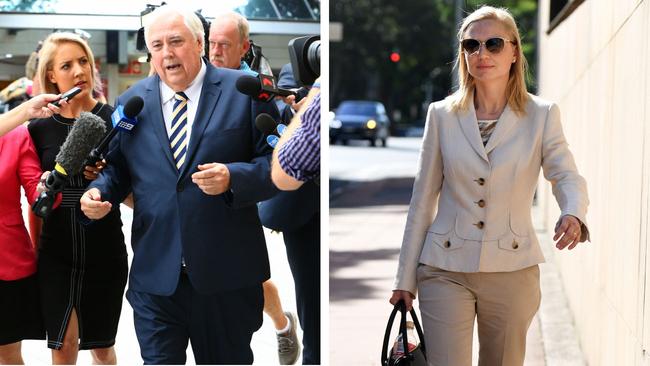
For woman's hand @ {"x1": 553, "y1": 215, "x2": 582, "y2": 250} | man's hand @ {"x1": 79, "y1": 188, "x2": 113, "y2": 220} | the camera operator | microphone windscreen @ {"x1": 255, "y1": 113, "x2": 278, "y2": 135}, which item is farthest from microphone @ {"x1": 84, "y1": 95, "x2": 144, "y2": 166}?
woman's hand @ {"x1": 553, "y1": 215, "x2": 582, "y2": 250}

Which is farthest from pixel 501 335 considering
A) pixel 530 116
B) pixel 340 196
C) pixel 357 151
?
pixel 357 151

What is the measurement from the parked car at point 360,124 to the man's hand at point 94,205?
37580 mm

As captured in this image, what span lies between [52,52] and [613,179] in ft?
9.87

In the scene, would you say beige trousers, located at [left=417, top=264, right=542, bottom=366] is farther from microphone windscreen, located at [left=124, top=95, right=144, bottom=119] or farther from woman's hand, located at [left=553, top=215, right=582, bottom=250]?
microphone windscreen, located at [left=124, top=95, right=144, bottom=119]

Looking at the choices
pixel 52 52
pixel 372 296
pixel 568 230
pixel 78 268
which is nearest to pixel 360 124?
pixel 372 296

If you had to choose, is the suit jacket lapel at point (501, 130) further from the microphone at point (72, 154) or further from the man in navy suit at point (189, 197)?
the microphone at point (72, 154)

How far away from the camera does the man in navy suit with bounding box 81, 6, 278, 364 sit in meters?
4.77

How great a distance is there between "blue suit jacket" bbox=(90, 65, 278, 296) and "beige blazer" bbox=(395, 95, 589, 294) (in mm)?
689

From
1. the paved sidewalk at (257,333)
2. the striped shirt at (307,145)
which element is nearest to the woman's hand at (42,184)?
the paved sidewalk at (257,333)

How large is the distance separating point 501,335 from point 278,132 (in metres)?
1.17

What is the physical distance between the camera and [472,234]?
15.0 feet

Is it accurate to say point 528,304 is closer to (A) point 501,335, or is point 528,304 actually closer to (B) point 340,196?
(A) point 501,335

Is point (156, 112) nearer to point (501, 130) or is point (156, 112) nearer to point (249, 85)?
point (249, 85)

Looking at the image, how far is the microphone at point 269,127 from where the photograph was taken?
474cm
